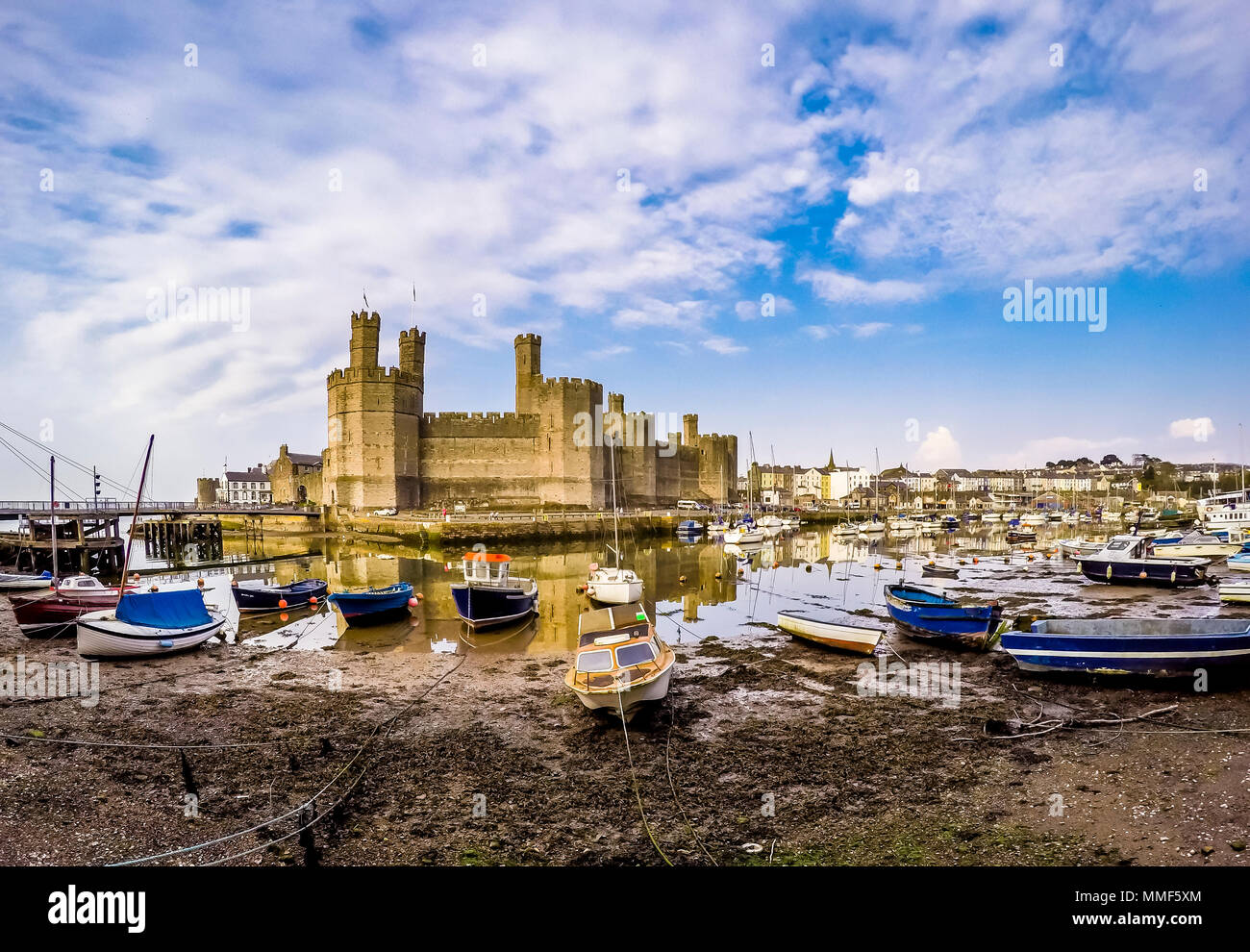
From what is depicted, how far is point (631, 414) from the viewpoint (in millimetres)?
55844

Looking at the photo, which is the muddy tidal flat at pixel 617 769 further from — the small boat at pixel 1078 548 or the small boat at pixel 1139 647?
the small boat at pixel 1078 548

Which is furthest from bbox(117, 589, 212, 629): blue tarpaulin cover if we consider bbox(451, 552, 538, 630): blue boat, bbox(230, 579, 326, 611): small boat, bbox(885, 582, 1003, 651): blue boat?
bbox(885, 582, 1003, 651): blue boat

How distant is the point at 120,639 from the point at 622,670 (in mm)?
8087

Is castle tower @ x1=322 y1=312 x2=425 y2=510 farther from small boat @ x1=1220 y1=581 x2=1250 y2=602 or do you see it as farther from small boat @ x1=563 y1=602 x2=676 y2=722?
small boat @ x1=1220 y1=581 x2=1250 y2=602

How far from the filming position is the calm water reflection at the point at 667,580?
1293 centimetres

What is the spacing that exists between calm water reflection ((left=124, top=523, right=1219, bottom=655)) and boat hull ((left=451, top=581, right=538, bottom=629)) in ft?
0.78

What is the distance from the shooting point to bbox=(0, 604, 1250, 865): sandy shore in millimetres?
4867

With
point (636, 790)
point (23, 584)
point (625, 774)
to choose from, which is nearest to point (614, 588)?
point (625, 774)

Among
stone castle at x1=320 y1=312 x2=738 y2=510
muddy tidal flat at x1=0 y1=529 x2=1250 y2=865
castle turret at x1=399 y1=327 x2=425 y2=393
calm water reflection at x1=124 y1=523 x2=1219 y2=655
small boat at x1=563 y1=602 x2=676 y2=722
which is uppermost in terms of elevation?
castle turret at x1=399 y1=327 x2=425 y2=393

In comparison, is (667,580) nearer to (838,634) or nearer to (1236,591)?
(838,634)

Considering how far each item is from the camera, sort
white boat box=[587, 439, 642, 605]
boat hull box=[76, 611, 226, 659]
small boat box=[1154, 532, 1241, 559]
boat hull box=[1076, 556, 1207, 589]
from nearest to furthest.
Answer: boat hull box=[76, 611, 226, 659] → white boat box=[587, 439, 642, 605] → boat hull box=[1076, 556, 1207, 589] → small boat box=[1154, 532, 1241, 559]

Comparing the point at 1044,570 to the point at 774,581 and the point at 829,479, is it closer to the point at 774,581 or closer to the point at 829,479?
the point at 774,581
